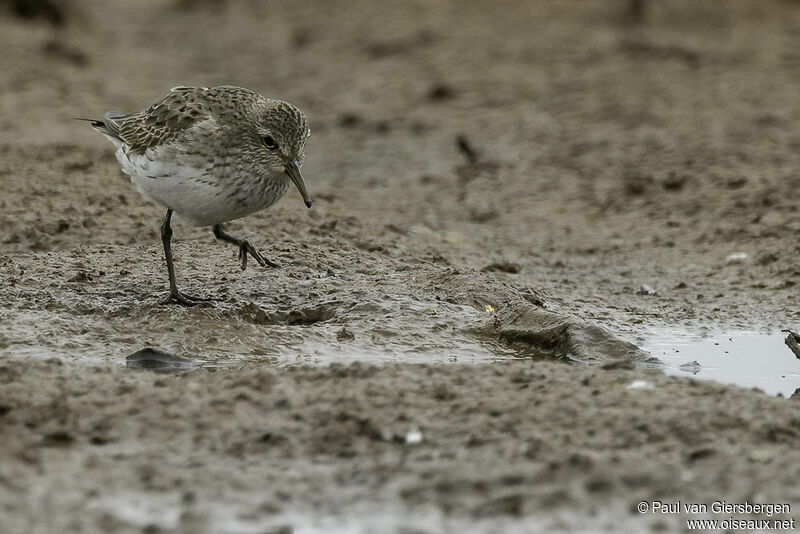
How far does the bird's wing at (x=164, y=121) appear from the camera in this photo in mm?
7180

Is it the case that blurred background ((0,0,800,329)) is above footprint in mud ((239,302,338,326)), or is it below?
above

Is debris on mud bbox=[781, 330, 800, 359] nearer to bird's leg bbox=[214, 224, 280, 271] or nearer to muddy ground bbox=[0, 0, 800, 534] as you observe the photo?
muddy ground bbox=[0, 0, 800, 534]

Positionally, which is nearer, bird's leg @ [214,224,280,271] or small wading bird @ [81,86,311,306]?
small wading bird @ [81,86,311,306]

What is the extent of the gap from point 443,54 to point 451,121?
280 cm

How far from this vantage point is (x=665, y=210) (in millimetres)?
10703

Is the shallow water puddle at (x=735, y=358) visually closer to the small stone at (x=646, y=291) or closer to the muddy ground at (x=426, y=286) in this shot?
the muddy ground at (x=426, y=286)

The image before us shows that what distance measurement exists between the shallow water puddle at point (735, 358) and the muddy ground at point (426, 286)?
0.21m

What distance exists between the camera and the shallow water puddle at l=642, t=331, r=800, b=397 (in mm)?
6836

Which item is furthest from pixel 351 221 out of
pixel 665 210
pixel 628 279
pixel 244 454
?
pixel 244 454

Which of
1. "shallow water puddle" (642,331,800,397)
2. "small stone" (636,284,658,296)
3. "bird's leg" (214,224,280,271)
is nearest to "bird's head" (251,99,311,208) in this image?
"bird's leg" (214,224,280,271)

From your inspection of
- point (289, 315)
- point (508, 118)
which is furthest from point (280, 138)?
point (508, 118)

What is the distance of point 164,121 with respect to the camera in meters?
7.29

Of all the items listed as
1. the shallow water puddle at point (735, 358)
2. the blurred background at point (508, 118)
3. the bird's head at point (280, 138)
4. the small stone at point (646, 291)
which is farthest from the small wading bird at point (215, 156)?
the small stone at point (646, 291)

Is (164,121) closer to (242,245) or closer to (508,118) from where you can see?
(242,245)
